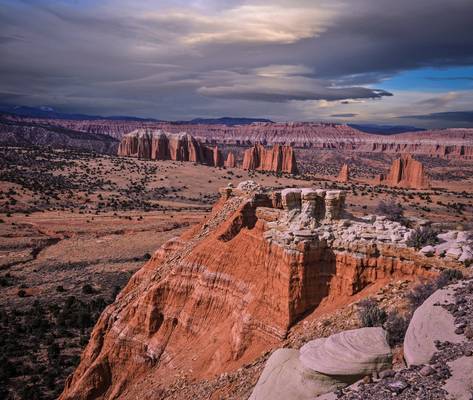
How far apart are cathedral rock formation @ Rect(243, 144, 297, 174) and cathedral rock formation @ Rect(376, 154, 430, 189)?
2964 cm

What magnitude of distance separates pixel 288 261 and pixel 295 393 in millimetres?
5494

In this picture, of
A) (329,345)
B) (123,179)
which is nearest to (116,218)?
(123,179)

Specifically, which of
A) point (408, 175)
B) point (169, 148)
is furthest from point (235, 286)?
point (169, 148)

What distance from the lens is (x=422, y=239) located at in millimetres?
13359

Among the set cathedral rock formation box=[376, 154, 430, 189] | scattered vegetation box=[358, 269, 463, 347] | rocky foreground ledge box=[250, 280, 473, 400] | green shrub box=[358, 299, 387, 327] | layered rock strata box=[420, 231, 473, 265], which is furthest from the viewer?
cathedral rock formation box=[376, 154, 430, 189]

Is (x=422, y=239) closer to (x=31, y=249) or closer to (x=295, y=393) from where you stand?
(x=295, y=393)

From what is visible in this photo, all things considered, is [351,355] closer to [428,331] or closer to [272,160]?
[428,331]

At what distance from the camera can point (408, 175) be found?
324 feet

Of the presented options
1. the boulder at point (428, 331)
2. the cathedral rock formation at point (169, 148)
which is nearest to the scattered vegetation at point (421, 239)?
the boulder at point (428, 331)

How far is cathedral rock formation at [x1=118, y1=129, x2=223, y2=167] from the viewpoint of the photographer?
13962 cm

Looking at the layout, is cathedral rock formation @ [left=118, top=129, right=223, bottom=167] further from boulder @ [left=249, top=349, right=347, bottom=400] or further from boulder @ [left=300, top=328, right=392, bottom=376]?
boulder @ [left=300, top=328, right=392, bottom=376]

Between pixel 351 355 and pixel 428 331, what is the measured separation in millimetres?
1782

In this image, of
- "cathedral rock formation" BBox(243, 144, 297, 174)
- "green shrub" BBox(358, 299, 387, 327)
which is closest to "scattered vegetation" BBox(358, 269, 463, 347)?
"green shrub" BBox(358, 299, 387, 327)

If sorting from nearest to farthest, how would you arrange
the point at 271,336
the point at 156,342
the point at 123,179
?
the point at 271,336 < the point at 156,342 < the point at 123,179
